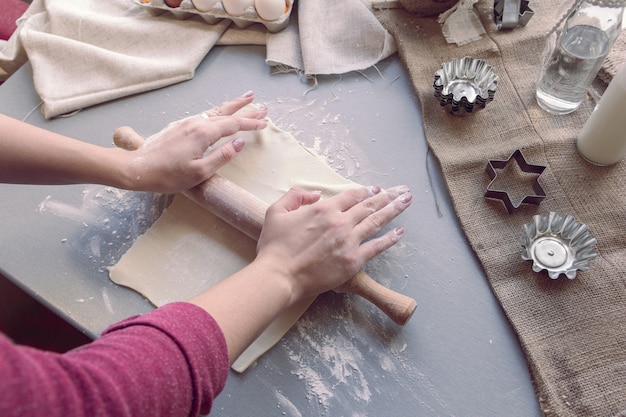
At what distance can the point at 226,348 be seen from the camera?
597 mm

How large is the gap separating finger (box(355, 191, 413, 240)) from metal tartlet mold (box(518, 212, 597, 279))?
0.64 ft

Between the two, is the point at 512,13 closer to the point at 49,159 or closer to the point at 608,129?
the point at 608,129

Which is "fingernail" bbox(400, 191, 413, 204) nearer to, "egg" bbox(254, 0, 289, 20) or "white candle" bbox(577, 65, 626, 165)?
"white candle" bbox(577, 65, 626, 165)

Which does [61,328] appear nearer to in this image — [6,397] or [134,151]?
[134,151]

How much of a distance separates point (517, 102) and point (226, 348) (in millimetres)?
728

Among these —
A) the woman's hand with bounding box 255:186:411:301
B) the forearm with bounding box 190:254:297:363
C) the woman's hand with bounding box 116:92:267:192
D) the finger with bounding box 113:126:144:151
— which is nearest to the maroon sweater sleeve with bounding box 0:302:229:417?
the forearm with bounding box 190:254:297:363

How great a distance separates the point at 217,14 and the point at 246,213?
518 mm

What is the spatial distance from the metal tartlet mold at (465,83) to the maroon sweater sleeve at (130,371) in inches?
24.6

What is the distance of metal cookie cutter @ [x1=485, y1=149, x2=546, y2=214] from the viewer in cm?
84

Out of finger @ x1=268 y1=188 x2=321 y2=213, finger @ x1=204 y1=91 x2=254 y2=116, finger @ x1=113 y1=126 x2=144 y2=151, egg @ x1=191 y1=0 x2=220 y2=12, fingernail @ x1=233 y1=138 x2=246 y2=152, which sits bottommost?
finger @ x1=268 y1=188 x2=321 y2=213

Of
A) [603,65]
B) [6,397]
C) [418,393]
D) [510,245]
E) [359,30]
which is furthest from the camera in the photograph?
[359,30]

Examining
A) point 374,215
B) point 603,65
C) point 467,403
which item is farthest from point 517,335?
point 603,65

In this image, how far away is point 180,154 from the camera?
2.69ft

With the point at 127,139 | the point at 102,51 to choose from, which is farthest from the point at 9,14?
the point at 127,139
